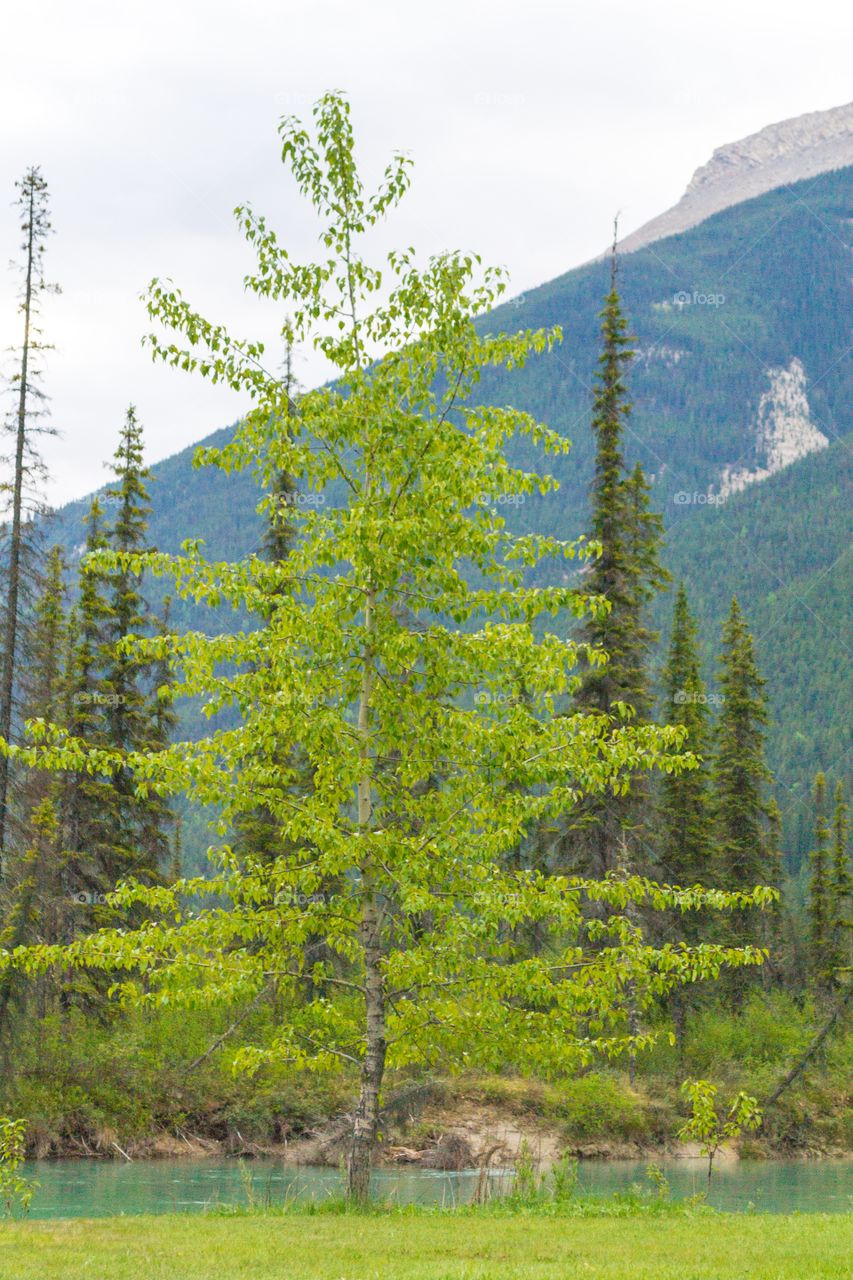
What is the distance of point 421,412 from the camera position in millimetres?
15852

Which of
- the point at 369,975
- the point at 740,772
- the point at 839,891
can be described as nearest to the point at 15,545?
the point at 369,975

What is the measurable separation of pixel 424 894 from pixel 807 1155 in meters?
29.2

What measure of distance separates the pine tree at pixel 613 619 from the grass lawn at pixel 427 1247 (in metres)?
20.6

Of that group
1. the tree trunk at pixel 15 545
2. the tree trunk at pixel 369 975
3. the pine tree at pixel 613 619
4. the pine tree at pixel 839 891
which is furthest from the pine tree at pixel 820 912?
the tree trunk at pixel 369 975

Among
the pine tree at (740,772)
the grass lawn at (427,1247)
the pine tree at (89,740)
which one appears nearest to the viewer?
the grass lawn at (427,1247)

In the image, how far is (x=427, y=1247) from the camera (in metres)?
12.4

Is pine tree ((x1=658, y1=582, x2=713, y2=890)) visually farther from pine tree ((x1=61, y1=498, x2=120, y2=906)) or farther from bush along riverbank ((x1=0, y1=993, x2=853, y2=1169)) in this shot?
pine tree ((x1=61, y1=498, x2=120, y2=906))

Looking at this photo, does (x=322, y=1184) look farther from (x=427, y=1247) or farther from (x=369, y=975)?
(x=427, y=1247)

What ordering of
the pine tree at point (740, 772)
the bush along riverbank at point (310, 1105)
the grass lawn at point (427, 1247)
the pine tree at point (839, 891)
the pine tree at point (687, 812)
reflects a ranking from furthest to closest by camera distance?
the pine tree at point (839, 891) < the pine tree at point (740, 772) < the pine tree at point (687, 812) < the bush along riverbank at point (310, 1105) < the grass lawn at point (427, 1247)

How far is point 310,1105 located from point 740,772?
20793 mm

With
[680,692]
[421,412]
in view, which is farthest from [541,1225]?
[680,692]

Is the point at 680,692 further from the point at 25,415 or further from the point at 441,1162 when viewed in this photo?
the point at 25,415

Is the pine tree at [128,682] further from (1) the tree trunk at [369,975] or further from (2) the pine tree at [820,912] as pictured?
(2) the pine tree at [820,912]

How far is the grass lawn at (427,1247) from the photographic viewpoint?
35.4 feet
